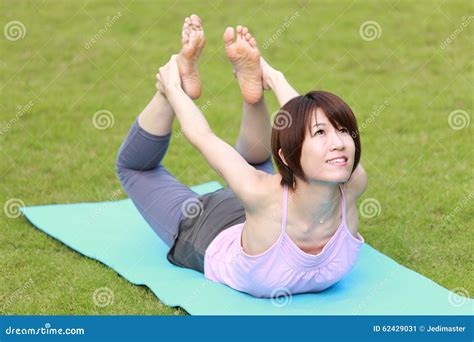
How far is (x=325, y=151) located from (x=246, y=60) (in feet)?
3.18

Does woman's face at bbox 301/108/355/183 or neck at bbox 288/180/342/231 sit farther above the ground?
woman's face at bbox 301/108/355/183

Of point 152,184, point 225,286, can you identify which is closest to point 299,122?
point 225,286

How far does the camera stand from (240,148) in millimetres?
4922

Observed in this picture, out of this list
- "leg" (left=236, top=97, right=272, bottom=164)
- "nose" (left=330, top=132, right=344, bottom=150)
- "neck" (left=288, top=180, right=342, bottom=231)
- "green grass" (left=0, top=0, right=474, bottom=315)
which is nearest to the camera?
"nose" (left=330, top=132, right=344, bottom=150)

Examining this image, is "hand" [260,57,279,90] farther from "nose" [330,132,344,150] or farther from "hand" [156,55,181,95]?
"nose" [330,132,344,150]

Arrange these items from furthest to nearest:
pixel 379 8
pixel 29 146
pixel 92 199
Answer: pixel 379 8
pixel 29 146
pixel 92 199

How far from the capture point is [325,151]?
12.7 ft

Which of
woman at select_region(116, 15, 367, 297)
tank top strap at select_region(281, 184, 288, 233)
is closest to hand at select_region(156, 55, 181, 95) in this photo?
woman at select_region(116, 15, 367, 297)

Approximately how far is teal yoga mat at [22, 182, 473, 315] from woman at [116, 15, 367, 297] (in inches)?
3.4

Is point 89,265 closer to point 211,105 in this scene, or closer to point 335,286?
point 335,286

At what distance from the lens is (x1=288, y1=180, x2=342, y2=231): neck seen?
3998mm
